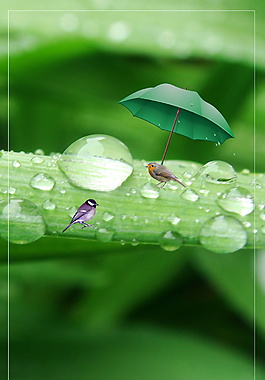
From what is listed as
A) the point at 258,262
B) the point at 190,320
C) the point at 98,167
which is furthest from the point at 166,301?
the point at 98,167

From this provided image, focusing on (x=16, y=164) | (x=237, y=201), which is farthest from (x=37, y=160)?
(x=237, y=201)

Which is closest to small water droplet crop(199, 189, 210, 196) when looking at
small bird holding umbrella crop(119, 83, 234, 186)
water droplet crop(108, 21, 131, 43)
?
small bird holding umbrella crop(119, 83, 234, 186)

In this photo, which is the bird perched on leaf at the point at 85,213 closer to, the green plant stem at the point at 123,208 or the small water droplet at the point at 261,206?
the green plant stem at the point at 123,208

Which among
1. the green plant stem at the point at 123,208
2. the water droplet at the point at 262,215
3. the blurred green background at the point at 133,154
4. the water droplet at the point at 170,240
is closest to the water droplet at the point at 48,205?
the green plant stem at the point at 123,208

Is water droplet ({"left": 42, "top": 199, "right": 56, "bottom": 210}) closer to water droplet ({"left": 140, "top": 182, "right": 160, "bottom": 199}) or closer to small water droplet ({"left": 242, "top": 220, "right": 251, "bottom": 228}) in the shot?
water droplet ({"left": 140, "top": 182, "right": 160, "bottom": 199})

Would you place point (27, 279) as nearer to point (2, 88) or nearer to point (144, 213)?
point (2, 88)

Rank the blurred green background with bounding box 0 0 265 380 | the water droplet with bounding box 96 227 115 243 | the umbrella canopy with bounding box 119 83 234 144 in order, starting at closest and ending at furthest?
1. the water droplet with bounding box 96 227 115 243
2. the umbrella canopy with bounding box 119 83 234 144
3. the blurred green background with bounding box 0 0 265 380

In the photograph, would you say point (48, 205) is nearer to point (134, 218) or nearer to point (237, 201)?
point (134, 218)
